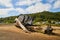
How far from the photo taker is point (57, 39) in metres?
11.2

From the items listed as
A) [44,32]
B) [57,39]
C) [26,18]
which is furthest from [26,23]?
[57,39]

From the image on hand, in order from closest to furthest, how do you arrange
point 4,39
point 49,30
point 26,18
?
point 4,39 < point 49,30 < point 26,18

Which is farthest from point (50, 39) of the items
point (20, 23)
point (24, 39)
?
point (20, 23)

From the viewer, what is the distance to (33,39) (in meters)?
10.5

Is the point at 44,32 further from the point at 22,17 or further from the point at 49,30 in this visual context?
the point at 22,17

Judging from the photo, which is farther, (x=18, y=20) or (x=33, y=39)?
(x=18, y=20)

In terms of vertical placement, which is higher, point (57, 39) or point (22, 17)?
point (22, 17)

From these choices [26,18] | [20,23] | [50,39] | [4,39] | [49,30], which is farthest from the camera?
[26,18]

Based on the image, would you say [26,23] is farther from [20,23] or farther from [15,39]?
[15,39]

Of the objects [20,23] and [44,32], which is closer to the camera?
[44,32]

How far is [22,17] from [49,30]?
3240 millimetres

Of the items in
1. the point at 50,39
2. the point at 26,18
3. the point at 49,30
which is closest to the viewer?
the point at 50,39

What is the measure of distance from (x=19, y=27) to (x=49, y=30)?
287cm

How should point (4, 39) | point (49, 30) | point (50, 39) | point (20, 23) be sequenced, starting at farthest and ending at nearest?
point (20, 23) → point (49, 30) → point (50, 39) → point (4, 39)
